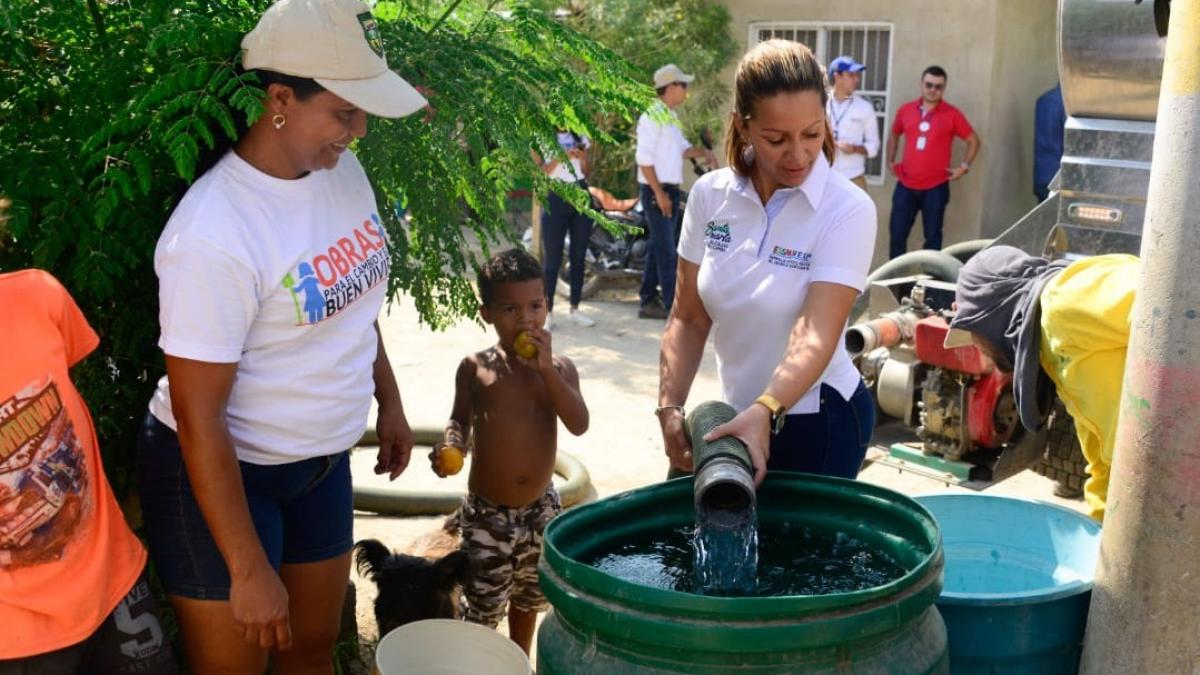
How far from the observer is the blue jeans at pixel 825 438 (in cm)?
304

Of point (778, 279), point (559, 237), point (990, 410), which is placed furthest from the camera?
point (559, 237)

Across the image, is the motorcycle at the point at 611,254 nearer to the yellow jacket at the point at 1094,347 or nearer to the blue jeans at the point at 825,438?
the yellow jacket at the point at 1094,347

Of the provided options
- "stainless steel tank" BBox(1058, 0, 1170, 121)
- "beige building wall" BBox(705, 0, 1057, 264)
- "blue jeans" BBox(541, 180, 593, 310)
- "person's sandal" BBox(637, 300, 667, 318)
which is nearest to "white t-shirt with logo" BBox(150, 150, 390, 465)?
"stainless steel tank" BBox(1058, 0, 1170, 121)

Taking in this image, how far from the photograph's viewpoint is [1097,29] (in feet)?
17.6

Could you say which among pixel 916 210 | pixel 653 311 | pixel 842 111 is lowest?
pixel 653 311

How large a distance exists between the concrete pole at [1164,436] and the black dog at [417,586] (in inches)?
68.7

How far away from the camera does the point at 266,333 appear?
2564mm

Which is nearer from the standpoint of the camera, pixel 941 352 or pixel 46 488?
pixel 46 488

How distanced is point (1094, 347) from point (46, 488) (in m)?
2.44

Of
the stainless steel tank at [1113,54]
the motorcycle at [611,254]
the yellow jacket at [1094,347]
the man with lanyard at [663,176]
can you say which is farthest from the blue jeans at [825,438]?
the motorcycle at [611,254]

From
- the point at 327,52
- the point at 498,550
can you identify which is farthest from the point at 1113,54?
the point at 327,52

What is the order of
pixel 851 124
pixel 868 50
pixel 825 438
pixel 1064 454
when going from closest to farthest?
pixel 825 438
pixel 1064 454
pixel 851 124
pixel 868 50

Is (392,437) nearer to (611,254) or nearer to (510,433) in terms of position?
(510,433)

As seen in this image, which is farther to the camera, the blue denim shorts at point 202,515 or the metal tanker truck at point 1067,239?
the metal tanker truck at point 1067,239
